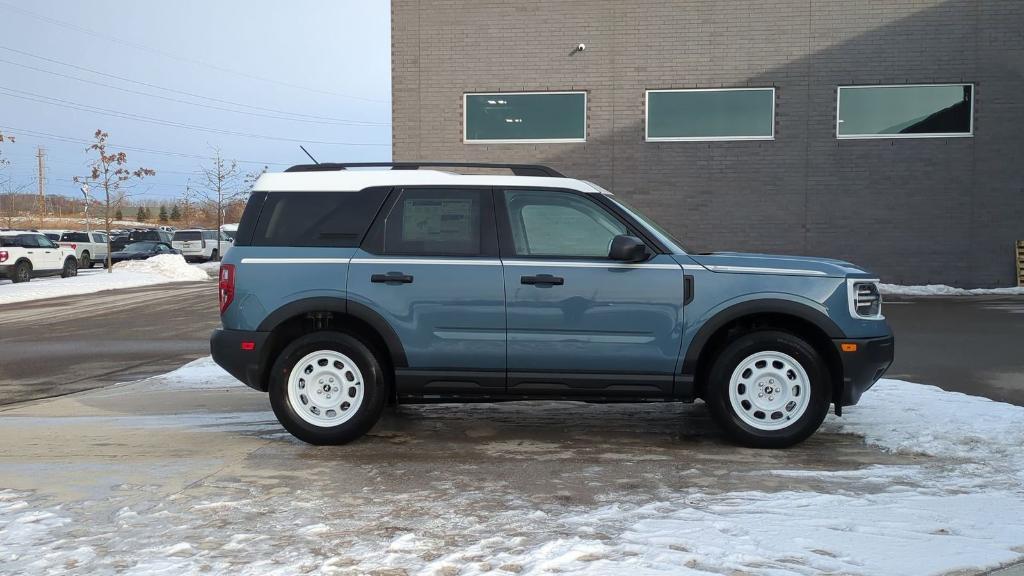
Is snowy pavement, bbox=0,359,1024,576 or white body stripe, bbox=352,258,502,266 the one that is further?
white body stripe, bbox=352,258,502,266

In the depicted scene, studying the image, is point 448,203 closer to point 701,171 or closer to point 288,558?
point 288,558

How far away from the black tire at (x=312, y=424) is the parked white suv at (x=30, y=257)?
2302cm

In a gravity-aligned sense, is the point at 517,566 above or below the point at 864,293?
below

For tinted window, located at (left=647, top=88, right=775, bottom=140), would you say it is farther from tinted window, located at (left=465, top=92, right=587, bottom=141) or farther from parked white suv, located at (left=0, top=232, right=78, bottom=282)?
parked white suv, located at (left=0, top=232, right=78, bottom=282)

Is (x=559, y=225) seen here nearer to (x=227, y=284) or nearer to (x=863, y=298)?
(x=863, y=298)

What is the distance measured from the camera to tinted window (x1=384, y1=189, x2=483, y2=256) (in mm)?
5738

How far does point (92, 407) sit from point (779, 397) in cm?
585

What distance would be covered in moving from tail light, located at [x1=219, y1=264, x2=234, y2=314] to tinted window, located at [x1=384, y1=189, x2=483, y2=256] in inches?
42.8

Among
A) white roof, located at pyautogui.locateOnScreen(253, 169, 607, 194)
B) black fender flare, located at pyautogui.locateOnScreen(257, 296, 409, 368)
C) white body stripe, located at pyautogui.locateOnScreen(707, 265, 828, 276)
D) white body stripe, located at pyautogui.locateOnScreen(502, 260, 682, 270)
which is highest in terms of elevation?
white roof, located at pyautogui.locateOnScreen(253, 169, 607, 194)

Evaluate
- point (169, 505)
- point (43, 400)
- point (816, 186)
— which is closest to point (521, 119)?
point (816, 186)

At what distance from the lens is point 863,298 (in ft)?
18.4

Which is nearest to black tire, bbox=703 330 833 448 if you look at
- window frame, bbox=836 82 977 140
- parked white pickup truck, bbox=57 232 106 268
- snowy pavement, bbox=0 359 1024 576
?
snowy pavement, bbox=0 359 1024 576

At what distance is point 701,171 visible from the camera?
1814 cm

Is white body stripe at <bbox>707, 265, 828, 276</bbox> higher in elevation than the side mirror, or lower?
lower
